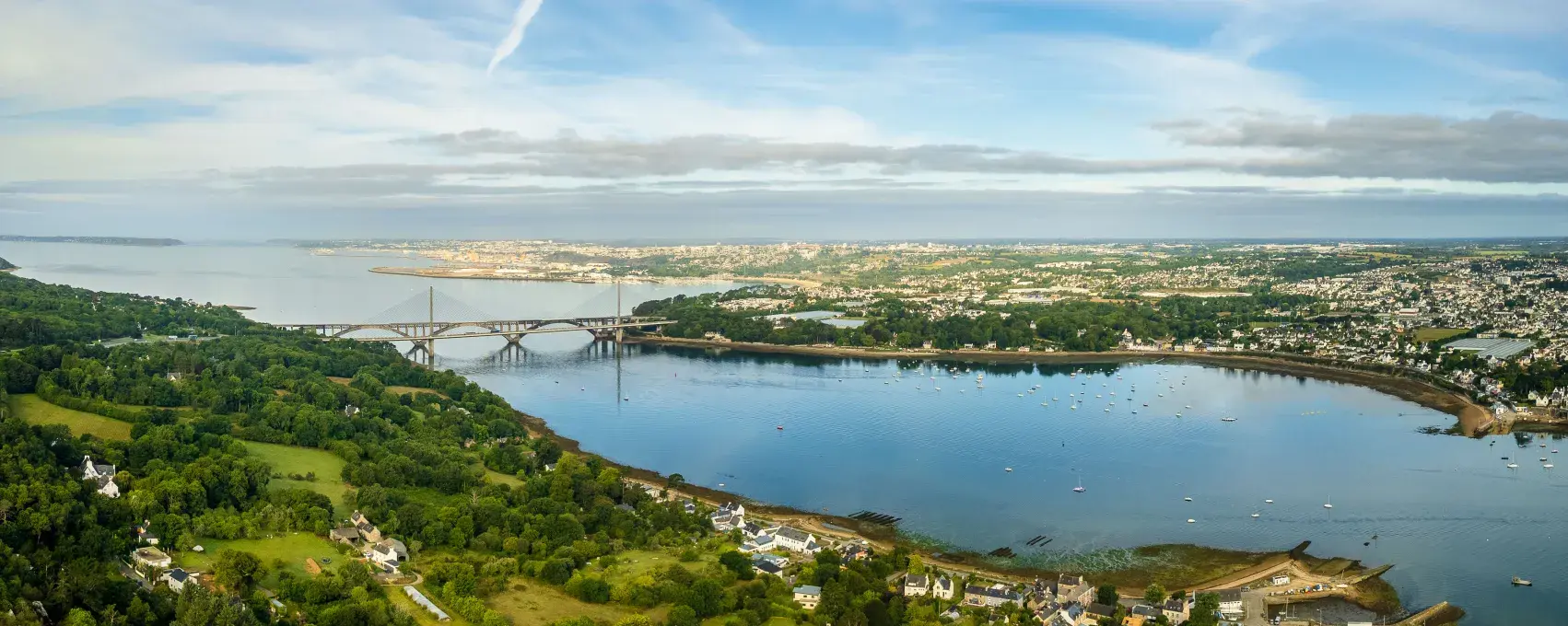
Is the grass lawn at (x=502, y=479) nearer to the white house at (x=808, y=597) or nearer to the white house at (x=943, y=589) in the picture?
the white house at (x=808, y=597)

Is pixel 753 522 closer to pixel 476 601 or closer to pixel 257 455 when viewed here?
pixel 476 601

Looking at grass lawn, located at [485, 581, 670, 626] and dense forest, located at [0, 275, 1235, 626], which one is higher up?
dense forest, located at [0, 275, 1235, 626]

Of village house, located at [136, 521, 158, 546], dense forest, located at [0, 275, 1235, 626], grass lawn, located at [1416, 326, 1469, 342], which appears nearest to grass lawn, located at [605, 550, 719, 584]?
dense forest, located at [0, 275, 1235, 626]

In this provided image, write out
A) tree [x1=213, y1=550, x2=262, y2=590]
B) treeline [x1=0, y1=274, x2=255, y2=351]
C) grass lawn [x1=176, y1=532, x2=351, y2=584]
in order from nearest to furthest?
tree [x1=213, y1=550, x2=262, y2=590] < grass lawn [x1=176, y1=532, x2=351, y2=584] < treeline [x1=0, y1=274, x2=255, y2=351]

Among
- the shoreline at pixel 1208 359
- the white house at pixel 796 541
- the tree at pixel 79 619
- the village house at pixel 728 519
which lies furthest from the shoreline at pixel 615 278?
the tree at pixel 79 619

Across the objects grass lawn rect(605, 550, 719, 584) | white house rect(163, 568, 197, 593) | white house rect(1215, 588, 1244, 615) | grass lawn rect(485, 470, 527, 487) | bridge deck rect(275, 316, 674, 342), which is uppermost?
bridge deck rect(275, 316, 674, 342)

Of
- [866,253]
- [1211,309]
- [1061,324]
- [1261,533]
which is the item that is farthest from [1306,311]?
[866,253]

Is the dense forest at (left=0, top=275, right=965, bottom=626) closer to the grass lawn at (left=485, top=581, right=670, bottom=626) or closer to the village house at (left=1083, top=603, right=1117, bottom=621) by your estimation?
the grass lawn at (left=485, top=581, right=670, bottom=626)

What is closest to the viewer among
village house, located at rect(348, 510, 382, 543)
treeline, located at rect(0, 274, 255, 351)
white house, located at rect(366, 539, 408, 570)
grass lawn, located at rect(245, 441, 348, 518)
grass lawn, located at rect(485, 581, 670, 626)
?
grass lawn, located at rect(485, 581, 670, 626)
